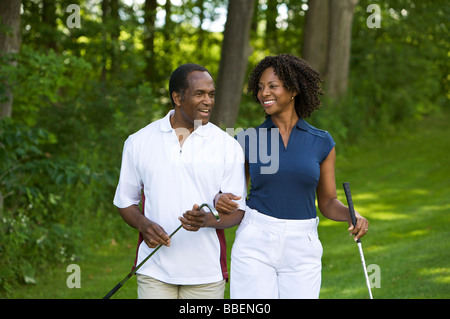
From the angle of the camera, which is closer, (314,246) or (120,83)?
(314,246)

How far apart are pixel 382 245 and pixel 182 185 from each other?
20.8ft

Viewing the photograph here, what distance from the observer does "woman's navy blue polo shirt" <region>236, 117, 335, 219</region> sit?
3.75 meters

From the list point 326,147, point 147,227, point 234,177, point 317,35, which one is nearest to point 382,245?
point 326,147

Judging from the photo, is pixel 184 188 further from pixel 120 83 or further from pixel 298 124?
pixel 120 83

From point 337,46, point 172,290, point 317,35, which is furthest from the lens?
point 317,35

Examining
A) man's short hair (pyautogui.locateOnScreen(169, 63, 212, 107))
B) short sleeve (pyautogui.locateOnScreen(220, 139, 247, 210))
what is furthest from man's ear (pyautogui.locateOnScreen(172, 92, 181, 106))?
short sleeve (pyautogui.locateOnScreen(220, 139, 247, 210))

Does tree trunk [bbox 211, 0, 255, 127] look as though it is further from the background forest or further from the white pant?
the white pant

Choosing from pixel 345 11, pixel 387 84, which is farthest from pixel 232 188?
pixel 387 84

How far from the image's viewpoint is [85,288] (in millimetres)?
7887

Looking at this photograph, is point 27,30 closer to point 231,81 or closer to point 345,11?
point 231,81

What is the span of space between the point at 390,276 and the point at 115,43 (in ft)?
24.1

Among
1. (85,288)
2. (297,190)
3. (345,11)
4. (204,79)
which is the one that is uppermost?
(345,11)

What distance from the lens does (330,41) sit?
58.1 ft
